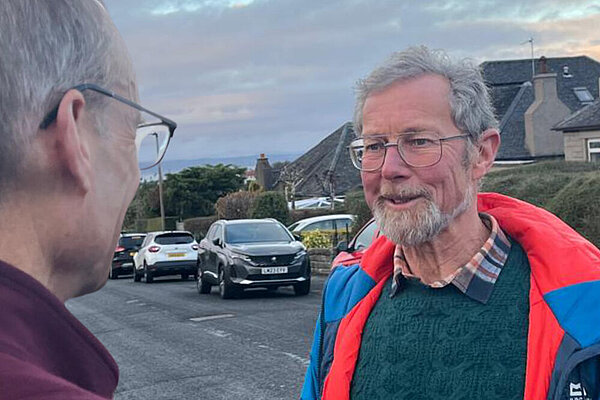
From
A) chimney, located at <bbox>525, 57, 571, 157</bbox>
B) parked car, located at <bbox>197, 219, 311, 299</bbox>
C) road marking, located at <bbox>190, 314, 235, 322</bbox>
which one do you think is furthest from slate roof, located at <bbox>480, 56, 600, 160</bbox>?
road marking, located at <bbox>190, 314, 235, 322</bbox>

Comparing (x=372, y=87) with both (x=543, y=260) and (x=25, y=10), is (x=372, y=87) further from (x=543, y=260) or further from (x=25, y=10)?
(x=25, y=10)

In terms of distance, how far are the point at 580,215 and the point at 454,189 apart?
33.6ft

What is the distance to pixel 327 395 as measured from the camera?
2971 mm

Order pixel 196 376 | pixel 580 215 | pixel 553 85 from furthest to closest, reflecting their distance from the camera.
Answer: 1. pixel 553 85
2. pixel 580 215
3. pixel 196 376

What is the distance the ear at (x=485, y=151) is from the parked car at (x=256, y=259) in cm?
1497

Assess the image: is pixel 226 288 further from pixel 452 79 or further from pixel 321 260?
pixel 452 79

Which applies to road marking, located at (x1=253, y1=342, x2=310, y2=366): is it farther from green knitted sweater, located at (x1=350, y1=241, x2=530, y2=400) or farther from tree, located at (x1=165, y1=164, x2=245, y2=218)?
tree, located at (x1=165, y1=164, x2=245, y2=218)

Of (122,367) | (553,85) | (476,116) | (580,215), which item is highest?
(553,85)

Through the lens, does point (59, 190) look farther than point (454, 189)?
No

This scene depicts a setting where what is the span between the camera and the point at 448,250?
3137 millimetres

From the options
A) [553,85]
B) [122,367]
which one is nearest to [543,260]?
[122,367]

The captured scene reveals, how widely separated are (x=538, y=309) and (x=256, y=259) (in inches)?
620

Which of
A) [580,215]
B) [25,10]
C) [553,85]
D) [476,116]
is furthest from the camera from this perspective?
[553,85]

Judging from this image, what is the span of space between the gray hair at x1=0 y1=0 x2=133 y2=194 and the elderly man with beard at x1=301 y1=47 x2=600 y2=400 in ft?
5.57
